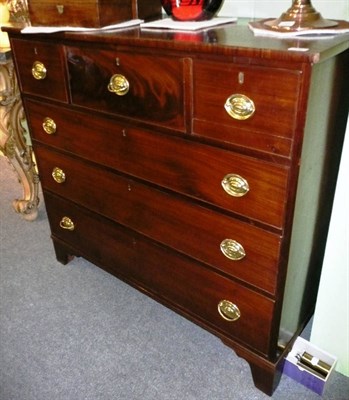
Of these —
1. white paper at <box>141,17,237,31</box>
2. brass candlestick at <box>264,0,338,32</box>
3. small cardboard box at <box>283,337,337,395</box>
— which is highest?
brass candlestick at <box>264,0,338,32</box>

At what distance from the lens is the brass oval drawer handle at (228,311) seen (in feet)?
3.62

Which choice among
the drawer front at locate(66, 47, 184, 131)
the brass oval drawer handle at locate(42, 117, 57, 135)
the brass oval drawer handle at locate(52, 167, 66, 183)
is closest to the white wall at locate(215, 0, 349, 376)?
the drawer front at locate(66, 47, 184, 131)

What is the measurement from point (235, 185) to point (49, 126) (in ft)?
2.41

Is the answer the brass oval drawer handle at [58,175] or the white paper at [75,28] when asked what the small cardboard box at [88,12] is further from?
the brass oval drawer handle at [58,175]

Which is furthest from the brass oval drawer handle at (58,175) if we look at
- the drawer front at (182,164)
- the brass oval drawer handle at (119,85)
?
the brass oval drawer handle at (119,85)

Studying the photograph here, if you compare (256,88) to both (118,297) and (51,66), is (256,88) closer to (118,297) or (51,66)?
(51,66)

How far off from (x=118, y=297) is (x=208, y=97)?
3.16ft

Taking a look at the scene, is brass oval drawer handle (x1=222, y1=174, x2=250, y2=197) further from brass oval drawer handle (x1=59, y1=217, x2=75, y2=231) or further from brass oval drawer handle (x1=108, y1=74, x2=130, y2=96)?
brass oval drawer handle (x1=59, y1=217, x2=75, y2=231)

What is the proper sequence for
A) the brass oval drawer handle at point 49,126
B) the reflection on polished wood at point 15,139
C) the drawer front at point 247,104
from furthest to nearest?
the reflection on polished wood at point 15,139
the brass oval drawer handle at point 49,126
the drawer front at point 247,104

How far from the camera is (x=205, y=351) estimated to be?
132cm

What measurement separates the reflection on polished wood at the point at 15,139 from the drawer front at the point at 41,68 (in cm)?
43

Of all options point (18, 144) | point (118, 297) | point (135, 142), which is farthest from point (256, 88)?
point (18, 144)

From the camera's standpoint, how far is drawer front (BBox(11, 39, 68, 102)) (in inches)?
46.0

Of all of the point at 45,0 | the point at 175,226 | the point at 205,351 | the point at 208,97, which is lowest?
the point at 205,351
